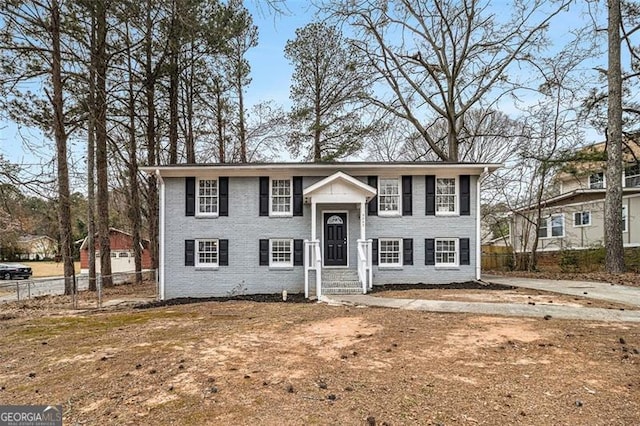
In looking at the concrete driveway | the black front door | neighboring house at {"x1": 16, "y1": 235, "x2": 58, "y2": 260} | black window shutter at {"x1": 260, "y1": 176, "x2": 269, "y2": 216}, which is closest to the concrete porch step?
the black front door

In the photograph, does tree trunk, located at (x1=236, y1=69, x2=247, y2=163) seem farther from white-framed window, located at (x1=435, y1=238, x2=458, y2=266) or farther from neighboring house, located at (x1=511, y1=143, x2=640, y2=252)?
neighboring house, located at (x1=511, y1=143, x2=640, y2=252)

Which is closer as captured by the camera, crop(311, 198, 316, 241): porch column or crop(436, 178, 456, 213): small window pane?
crop(311, 198, 316, 241): porch column

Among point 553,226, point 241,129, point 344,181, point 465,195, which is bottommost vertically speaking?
point 553,226

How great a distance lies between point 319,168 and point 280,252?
10.7ft

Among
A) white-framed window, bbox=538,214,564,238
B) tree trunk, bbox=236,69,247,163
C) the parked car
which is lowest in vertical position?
the parked car

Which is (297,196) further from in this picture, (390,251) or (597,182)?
(597,182)

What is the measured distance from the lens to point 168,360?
222 inches

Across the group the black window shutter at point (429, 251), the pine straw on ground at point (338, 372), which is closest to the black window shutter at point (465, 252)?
the black window shutter at point (429, 251)

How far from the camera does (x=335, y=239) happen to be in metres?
14.6

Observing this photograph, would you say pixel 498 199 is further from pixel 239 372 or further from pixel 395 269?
pixel 239 372

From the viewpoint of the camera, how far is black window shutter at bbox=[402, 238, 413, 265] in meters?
14.3

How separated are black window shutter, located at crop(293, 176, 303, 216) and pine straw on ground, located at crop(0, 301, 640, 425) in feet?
21.3

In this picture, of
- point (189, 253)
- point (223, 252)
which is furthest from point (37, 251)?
point (223, 252)

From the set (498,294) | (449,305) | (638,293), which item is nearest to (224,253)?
(449,305)
